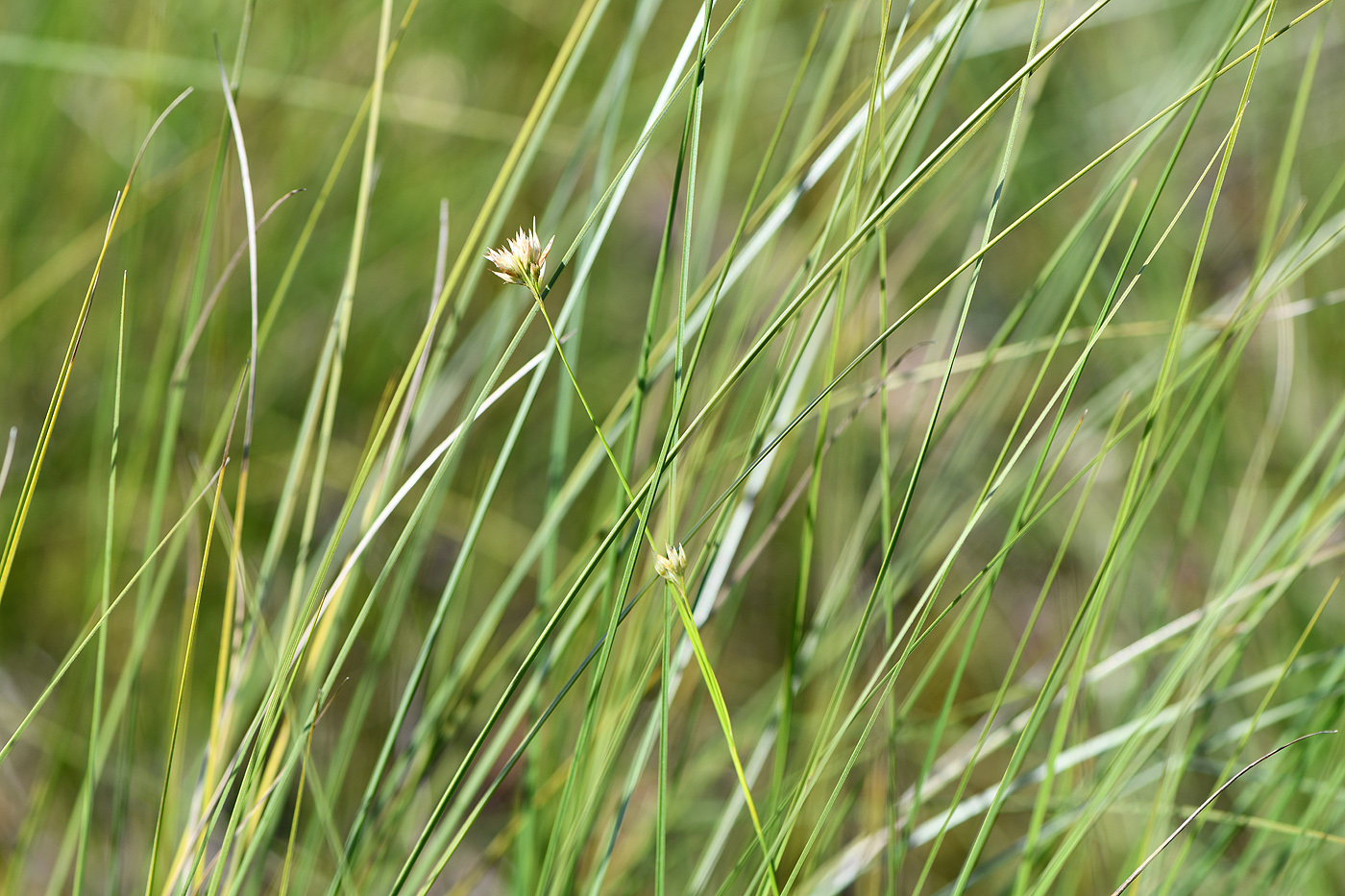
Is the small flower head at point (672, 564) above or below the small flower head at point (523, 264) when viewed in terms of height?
below

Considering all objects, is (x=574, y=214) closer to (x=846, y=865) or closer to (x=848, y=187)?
(x=848, y=187)

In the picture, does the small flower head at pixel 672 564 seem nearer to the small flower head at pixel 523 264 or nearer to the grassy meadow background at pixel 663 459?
the grassy meadow background at pixel 663 459

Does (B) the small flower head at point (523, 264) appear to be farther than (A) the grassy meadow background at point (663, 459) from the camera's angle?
No

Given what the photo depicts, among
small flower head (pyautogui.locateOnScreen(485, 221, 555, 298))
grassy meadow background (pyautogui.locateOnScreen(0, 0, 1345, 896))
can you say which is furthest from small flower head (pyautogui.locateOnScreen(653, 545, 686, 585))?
small flower head (pyautogui.locateOnScreen(485, 221, 555, 298))

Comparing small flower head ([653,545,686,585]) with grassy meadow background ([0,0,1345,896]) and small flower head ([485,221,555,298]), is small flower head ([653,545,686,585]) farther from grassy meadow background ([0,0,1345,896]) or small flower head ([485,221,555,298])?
small flower head ([485,221,555,298])

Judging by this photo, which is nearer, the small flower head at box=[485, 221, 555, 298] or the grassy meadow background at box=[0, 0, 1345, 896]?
the small flower head at box=[485, 221, 555, 298]

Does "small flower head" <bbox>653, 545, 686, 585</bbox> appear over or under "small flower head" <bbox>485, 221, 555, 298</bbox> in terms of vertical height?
under

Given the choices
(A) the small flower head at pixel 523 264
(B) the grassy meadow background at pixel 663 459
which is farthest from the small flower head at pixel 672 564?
(A) the small flower head at pixel 523 264

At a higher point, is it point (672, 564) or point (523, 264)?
point (523, 264)

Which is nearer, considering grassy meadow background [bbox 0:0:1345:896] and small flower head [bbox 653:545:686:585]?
small flower head [bbox 653:545:686:585]
